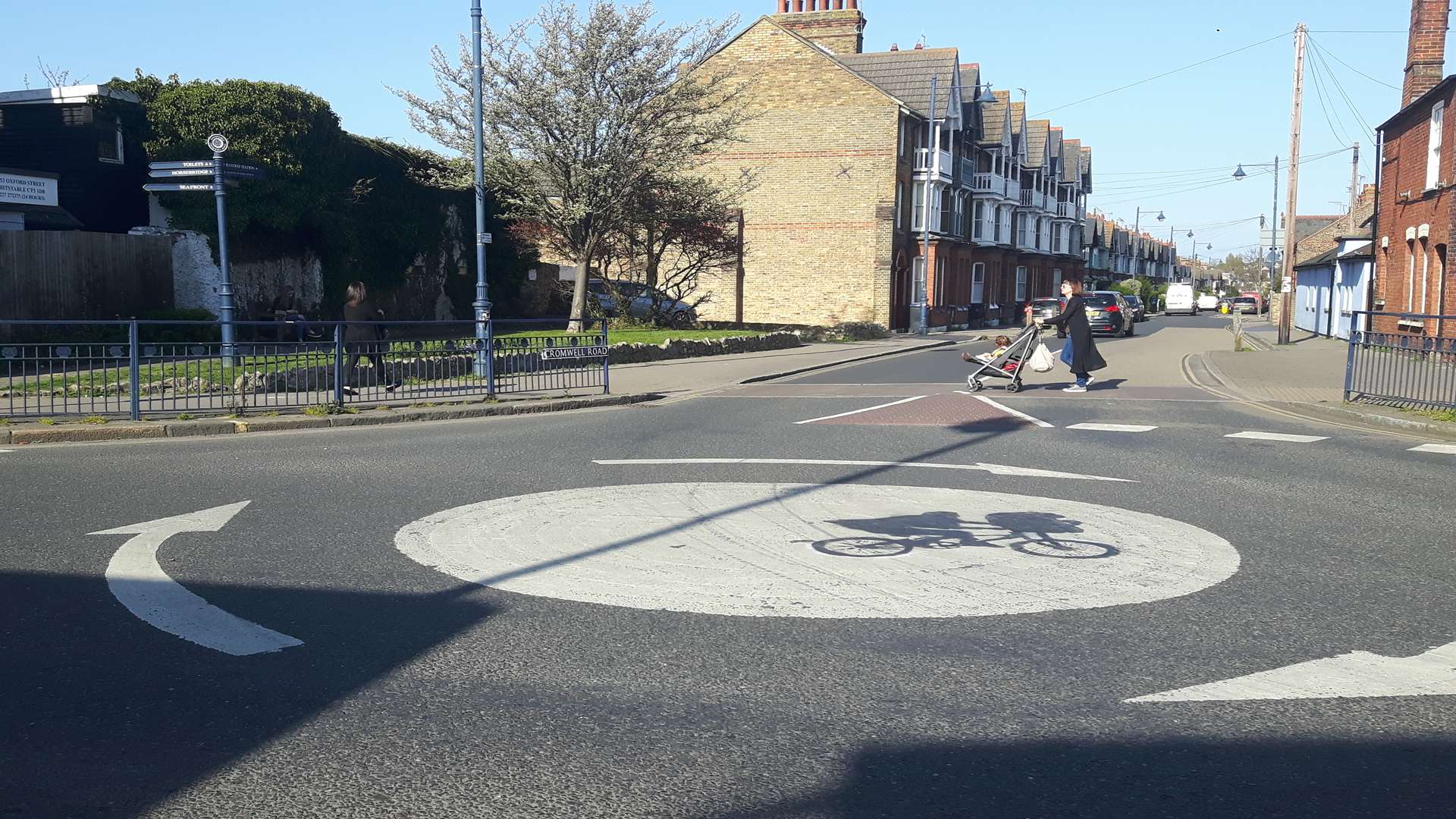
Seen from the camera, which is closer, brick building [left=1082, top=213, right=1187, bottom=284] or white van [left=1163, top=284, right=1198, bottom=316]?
white van [left=1163, top=284, right=1198, bottom=316]

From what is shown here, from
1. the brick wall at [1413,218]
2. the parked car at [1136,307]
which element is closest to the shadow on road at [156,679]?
the brick wall at [1413,218]

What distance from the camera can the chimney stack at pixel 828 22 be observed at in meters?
49.2

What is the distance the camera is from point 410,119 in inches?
1081

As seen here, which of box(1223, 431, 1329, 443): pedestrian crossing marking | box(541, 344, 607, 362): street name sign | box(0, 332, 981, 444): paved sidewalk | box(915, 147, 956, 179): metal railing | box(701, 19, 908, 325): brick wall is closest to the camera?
box(0, 332, 981, 444): paved sidewalk

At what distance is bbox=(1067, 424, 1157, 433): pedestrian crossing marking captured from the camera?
44.0 feet

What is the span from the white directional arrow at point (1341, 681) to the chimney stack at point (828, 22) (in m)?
47.9

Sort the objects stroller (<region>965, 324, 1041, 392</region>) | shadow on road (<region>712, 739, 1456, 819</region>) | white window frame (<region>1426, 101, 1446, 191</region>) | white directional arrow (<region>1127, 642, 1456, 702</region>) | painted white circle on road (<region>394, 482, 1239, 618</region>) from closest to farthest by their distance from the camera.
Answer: shadow on road (<region>712, 739, 1456, 819</region>)
white directional arrow (<region>1127, 642, 1456, 702</region>)
painted white circle on road (<region>394, 482, 1239, 618</region>)
stroller (<region>965, 324, 1041, 392</region>)
white window frame (<region>1426, 101, 1446, 191</region>)

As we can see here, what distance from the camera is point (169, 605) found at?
5.46 meters

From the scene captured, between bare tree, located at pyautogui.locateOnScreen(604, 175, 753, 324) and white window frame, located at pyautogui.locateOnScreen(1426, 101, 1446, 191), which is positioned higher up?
white window frame, located at pyautogui.locateOnScreen(1426, 101, 1446, 191)

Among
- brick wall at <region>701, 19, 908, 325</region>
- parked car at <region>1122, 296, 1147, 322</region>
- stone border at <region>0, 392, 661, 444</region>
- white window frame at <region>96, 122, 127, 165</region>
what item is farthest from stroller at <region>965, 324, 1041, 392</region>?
parked car at <region>1122, 296, 1147, 322</region>

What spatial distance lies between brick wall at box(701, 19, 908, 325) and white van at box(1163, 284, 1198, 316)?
5254cm

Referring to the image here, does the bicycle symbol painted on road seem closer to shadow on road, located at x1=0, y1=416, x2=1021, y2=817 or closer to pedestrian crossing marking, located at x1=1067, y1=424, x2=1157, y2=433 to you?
shadow on road, located at x1=0, y1=416, x2=1021, y2=817

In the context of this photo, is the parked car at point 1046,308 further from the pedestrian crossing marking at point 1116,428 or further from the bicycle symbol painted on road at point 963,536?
the bicycle symbol painted on road at point 963,536

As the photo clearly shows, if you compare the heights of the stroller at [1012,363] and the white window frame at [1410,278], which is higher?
the white window frame at [1410,278]
